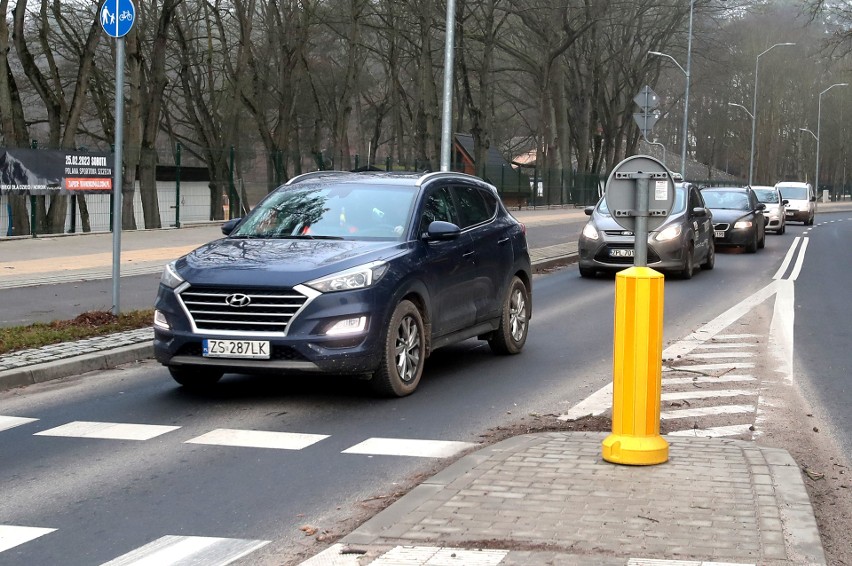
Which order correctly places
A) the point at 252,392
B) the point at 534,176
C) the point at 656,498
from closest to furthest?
the point at 656,498
the point at 252,392
the point at 534,176

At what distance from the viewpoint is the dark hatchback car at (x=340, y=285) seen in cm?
838

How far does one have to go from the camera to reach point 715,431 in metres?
7.74

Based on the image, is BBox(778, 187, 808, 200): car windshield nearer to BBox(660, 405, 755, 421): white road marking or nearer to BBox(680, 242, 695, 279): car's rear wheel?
BBox(680, 242, 695, 279): car's rear wheel

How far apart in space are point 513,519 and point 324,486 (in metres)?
1.33

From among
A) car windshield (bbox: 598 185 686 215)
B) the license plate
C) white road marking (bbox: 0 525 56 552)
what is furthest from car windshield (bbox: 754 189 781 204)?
white road marking (bbox: 0 525 56 552)

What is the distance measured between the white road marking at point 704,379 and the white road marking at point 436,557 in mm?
4859

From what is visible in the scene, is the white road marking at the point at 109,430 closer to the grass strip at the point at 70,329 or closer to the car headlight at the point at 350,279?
the car headlight at the point at 350,279

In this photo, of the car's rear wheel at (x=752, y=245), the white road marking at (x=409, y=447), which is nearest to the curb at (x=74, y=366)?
the white road marking at (x=409, y=447)

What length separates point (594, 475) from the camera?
6.22m

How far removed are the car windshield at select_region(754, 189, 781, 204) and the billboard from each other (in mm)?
21196

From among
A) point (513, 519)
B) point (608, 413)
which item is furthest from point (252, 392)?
point (513, 519)

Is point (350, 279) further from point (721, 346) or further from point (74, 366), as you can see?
point (721, 346)

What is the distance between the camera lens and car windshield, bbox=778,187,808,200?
48.2m

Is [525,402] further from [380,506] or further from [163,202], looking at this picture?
[163,202]
